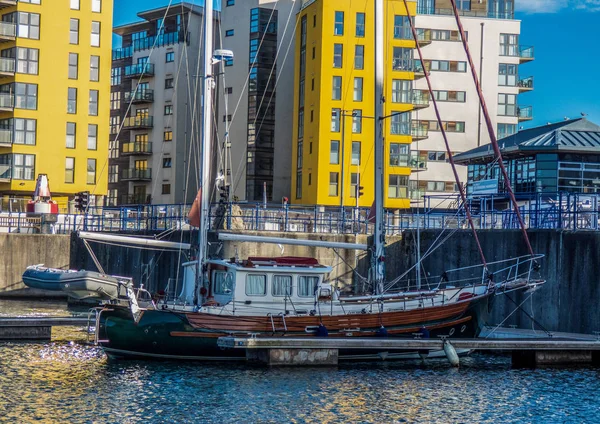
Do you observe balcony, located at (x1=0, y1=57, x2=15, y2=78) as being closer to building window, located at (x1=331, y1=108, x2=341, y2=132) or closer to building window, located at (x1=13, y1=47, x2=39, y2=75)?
building window, located at (x1=13, y1=47, x2=39, y2=75)

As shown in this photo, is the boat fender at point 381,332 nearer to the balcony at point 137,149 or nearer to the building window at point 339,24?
Result: the building window at point 339,24

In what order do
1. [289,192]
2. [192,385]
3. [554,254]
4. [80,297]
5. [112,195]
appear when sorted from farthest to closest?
[112,195] → [289,192] → [554,254] → [80,297] → [192,385]

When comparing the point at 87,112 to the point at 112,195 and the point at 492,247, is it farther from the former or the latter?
the point at 492,247

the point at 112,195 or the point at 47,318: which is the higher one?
the point at 112,195

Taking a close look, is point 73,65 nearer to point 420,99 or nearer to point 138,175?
point 138,175

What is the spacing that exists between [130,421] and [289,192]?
71.6 m

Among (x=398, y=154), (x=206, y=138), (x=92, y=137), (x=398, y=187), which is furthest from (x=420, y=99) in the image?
(x=206, y=138)

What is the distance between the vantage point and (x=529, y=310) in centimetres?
4028

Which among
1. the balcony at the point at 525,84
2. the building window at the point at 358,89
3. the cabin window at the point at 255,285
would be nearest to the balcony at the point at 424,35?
the balcony at the point at 525,84

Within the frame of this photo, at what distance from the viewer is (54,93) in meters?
83.6

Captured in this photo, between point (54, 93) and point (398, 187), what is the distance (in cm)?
2992

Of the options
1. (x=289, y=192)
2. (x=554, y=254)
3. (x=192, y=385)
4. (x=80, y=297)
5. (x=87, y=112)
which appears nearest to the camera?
(x=192, y=385)

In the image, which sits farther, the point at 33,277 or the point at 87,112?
the point at 87,112

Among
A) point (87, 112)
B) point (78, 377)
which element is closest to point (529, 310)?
point (78, 377)
